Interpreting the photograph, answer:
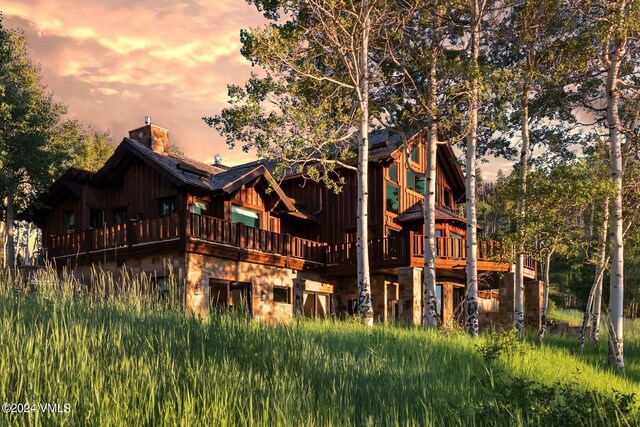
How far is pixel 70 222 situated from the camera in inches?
1055

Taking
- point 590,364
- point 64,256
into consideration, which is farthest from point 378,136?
point 590,364

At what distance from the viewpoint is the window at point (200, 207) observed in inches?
898

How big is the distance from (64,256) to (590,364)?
19.1 metres

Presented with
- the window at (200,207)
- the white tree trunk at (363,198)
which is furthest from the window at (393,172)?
the white tree trunk at (363,198)

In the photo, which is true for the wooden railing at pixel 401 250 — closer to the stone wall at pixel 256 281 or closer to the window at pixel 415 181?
the stone wall at pixel 256 281

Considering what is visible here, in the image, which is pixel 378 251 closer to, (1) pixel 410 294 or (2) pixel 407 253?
(2) pixel 407 253

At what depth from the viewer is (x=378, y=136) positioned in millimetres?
29281

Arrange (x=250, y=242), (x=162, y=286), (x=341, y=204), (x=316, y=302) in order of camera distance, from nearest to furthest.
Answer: (x=162, y=286), (x=250, y=242), (x=316, y=302), (x=341, y=204)

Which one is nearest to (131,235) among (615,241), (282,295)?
(282,295)

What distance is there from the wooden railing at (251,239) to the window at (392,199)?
12.5 ft

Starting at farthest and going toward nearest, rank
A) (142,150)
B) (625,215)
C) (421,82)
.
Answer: (142,150) → (421,82) → (625,215)

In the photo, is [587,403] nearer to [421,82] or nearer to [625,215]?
[625,215]

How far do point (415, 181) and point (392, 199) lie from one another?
2902 millimetres

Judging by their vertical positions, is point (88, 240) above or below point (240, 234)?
below
